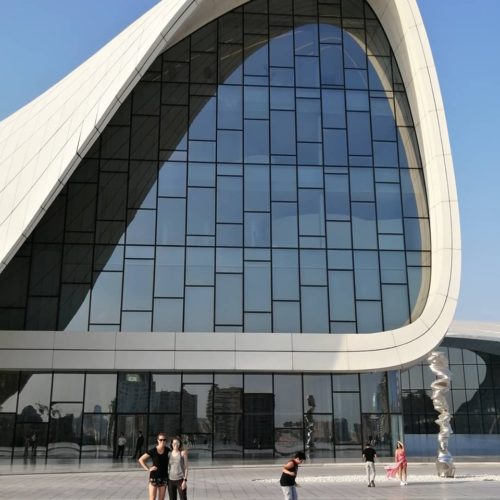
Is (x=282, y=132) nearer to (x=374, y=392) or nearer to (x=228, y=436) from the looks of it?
(x=374, y=392)

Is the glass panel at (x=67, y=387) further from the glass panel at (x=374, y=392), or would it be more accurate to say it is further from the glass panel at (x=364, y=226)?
the glass panel at (x=364, y=226)

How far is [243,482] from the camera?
737 inches

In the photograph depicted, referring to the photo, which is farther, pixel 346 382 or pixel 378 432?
pixel 346 382

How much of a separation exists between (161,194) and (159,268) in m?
3.33

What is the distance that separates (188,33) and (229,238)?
1021 centimetres

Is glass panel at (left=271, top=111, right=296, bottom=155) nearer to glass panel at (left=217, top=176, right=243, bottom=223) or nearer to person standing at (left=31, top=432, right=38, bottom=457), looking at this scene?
glass panel at (left=217, top=176, right=243, bottom=223)

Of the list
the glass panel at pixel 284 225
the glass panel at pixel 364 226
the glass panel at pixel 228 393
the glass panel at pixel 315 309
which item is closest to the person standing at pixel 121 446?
the glass panel at pixel 228 393

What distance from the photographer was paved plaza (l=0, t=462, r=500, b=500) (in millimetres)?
15484

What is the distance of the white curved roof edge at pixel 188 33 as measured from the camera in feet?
79.8

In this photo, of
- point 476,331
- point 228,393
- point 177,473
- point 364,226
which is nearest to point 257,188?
point 364,226

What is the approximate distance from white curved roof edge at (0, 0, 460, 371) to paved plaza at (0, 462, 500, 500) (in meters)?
4.48

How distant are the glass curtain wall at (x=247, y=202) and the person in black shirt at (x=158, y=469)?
611 inches

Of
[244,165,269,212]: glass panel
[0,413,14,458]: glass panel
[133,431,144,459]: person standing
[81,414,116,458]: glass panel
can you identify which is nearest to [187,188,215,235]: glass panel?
[244,165,269,212]: glass panel

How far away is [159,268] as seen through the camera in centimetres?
2722
